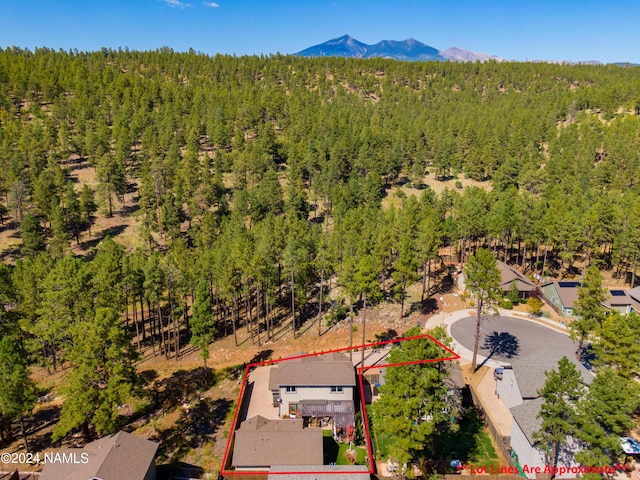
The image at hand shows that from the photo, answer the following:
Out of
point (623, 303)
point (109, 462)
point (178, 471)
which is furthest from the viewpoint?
point (623, 303)

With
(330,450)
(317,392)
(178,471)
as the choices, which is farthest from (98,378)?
(330,450)

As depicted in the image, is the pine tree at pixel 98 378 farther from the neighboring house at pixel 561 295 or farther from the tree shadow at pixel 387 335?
the neighboring house at pixel 561 295

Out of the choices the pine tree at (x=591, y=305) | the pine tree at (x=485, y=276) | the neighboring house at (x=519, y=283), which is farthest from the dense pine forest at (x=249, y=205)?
the pine tree at (x=591, y=305)

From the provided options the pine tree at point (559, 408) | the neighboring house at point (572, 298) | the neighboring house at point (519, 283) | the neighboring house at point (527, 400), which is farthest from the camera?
the neighboring house at point (519, 283)

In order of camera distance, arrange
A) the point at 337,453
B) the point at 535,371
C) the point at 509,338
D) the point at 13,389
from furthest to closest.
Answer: the point at 509,338 < the point at 535,371 < the point at 337,453 < the point at 13,389

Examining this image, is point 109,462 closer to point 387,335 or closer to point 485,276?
point 387,335

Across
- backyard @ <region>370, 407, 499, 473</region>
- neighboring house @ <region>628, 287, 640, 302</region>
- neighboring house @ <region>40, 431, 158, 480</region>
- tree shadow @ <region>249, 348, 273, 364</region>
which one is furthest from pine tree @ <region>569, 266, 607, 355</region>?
neighboring house @ <region>40, 431, 158, 480</region>

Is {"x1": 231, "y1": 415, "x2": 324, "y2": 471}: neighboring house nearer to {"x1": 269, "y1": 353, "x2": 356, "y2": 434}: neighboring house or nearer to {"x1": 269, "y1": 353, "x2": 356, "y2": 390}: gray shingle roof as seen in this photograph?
{"x1": 269, "y1": 353, "x2": 356, "y2": 434}: neighboring house
